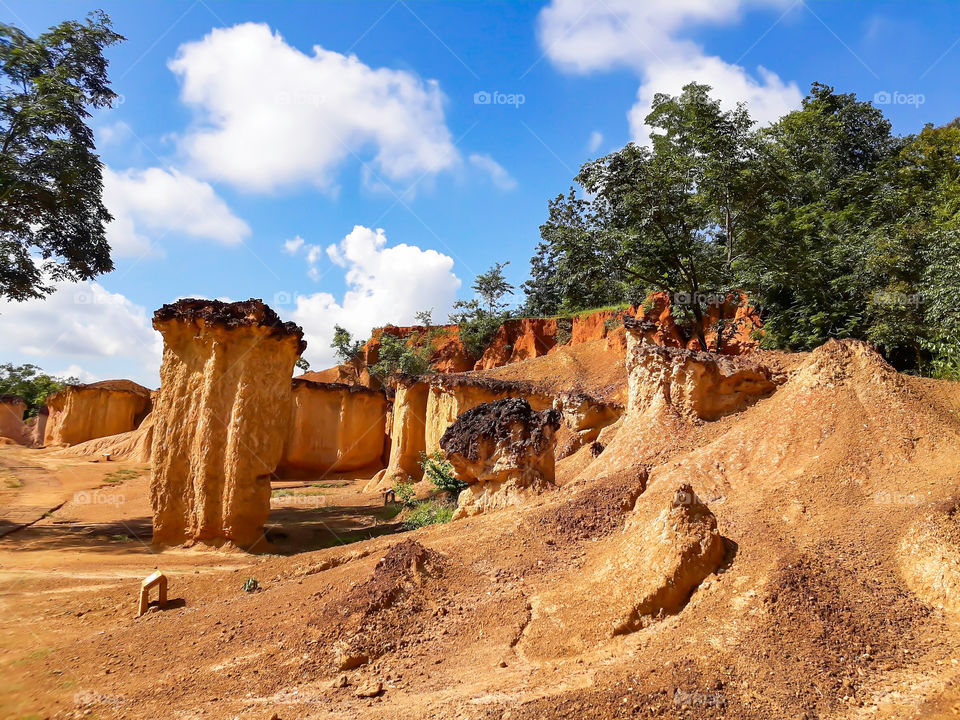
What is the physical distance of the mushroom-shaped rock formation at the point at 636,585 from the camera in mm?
4270

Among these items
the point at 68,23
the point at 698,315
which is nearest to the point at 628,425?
the point at 698,315

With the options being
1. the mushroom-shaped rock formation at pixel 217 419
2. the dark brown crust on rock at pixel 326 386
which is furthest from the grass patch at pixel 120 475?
the mushroom-shaped rock formation at pixel 217 419

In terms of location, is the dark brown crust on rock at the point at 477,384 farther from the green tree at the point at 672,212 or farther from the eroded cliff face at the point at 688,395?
the eroded cliff face at the point at 688,395

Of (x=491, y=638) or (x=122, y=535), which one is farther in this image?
(x=122, y=535)

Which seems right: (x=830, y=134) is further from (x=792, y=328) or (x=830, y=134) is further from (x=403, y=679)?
(x=403, y=679)

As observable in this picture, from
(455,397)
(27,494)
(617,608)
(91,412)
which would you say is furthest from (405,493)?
(91,412)

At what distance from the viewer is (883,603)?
162 inches

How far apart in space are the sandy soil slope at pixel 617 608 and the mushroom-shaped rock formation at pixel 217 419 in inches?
83.8

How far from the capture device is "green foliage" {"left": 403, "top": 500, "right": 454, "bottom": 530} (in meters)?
11.8

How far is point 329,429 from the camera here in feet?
78.4

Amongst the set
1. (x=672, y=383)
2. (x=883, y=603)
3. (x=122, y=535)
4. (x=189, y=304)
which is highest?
(x=189, y=304)

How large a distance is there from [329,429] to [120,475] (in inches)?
300

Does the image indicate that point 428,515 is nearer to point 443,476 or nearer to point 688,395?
point 443,476

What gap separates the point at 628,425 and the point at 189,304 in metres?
8.53
